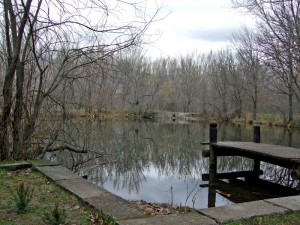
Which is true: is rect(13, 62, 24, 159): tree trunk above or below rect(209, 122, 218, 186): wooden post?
above

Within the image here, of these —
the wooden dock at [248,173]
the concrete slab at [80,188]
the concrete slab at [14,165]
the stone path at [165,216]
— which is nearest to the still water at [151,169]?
the wooden dock at [248,173]

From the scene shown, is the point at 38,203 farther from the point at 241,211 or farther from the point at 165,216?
the point at 241,211

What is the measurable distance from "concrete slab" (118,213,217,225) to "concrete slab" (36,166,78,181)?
2.29 meters

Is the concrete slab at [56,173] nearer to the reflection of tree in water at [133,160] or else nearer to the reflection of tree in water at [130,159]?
the reflection of tree in water at [133,160]

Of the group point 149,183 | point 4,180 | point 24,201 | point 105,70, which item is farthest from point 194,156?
point 24,201

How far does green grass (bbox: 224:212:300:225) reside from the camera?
12.4 feet

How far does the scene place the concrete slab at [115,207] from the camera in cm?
389

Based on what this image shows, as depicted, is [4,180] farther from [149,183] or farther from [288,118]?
[288,118]

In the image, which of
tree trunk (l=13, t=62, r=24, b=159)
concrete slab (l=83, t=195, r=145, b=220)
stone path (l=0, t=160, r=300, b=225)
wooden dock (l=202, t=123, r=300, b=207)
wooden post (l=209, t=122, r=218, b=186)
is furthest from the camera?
wooden post (l=209, t=122, r=218, b=186)

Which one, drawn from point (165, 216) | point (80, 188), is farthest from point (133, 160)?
point (165, 216)

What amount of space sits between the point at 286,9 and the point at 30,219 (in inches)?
693

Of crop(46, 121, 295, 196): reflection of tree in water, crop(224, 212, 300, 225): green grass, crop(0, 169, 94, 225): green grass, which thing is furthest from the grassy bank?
crop(46, 121, 295, 196): reflection of tree in water

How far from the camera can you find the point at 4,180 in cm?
550

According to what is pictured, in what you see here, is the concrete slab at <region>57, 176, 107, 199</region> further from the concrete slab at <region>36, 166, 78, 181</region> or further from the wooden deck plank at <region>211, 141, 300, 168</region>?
the wooden deck plank at <region>211, 141, 300, 168</region>
